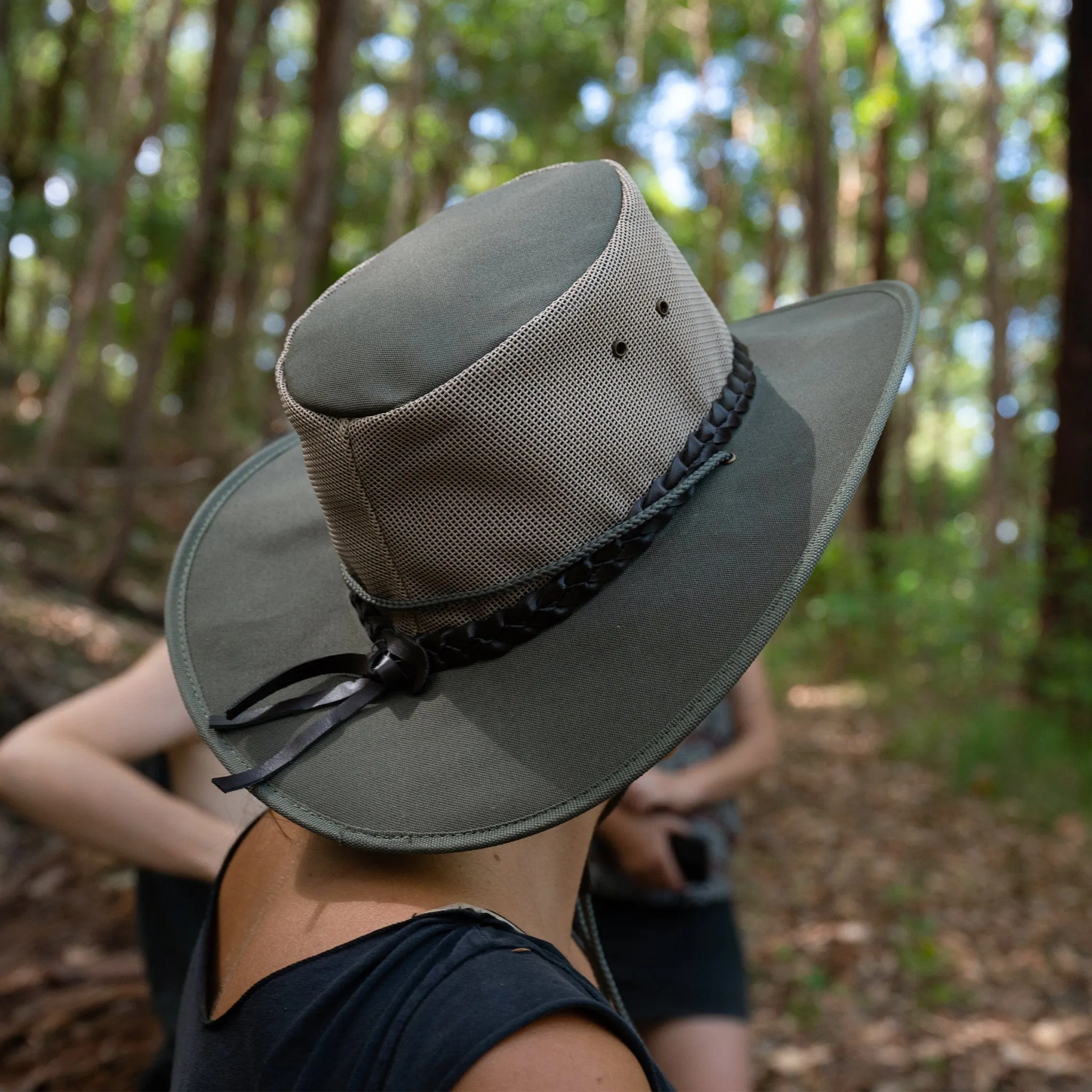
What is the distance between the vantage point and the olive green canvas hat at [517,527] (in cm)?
99

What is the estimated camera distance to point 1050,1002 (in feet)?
13.9

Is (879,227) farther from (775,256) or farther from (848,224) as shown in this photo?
(775,256)

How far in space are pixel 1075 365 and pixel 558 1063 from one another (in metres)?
7.95

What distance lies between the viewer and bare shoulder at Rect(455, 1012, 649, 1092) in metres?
0.76

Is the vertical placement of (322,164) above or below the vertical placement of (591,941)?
Answer: above

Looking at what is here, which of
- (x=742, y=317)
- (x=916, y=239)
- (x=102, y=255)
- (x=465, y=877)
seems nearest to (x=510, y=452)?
(x=465, y=877)

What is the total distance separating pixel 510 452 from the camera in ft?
3.29

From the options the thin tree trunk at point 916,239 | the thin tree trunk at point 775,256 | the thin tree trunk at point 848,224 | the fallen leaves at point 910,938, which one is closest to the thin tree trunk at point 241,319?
the thin tree trunk at point 775,256

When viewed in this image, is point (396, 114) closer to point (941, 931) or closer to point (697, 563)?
point (941, 931)

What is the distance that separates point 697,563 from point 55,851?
3298 mm

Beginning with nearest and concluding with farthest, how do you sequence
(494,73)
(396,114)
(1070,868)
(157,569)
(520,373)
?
1. (520,373)
2. (1070,868)
3. (157,569)
4. (494,73)
5. (396,114)

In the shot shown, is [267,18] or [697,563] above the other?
[267,18]

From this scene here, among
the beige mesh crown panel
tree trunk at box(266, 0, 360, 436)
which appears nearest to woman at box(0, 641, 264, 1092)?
the beige mesh crown panel

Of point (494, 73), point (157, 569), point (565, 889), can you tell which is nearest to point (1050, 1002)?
point (565, 889)
